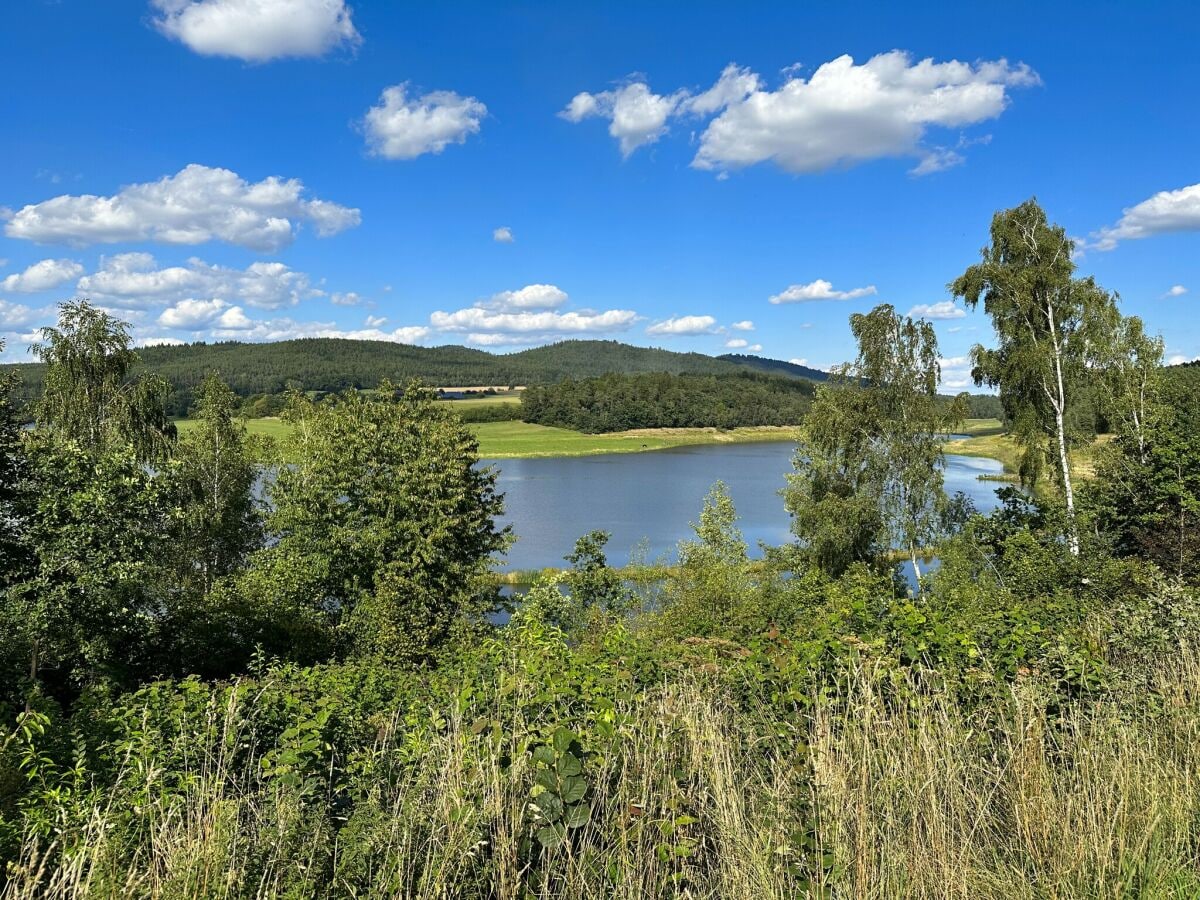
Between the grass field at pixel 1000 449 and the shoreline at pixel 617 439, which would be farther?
the shoreline at pixel 617 439

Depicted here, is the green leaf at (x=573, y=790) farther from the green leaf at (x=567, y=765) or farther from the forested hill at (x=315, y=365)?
the forested hill at (x=315, y=365)

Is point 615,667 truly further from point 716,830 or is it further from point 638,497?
point 638,497

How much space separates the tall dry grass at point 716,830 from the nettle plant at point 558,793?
54 mm

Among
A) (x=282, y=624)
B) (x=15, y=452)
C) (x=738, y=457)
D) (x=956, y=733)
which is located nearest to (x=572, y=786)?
(x=956, y=733)

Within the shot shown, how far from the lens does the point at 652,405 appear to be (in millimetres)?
120625

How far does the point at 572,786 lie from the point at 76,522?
11.5 metres

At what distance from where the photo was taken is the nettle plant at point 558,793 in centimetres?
239

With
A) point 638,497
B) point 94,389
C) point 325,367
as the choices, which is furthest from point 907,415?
point 325,367

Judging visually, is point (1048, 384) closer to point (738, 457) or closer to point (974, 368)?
point (974, 368)

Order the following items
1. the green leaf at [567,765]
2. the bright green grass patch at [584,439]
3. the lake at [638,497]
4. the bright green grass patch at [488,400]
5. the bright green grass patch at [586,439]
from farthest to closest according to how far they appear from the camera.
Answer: the bright green grass patch at [488,400], the bright green grass patch at [586,439], the bright green grass patch at [584,439], the lake at [638,497], the green leaf at [567,765]

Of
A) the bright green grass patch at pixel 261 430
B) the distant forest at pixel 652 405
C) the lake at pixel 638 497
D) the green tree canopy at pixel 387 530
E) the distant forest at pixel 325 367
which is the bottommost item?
the lake at pixel 638 497

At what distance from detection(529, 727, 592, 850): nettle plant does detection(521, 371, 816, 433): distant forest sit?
357 ft

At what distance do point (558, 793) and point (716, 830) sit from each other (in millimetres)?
608

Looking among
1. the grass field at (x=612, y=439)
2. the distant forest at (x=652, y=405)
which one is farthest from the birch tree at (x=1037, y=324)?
the distant forest at (x=652, y=405)
